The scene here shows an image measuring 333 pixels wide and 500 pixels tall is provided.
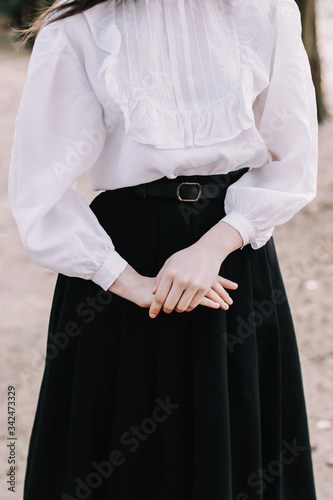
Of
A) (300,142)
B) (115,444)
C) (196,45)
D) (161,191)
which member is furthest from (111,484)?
(196,45)

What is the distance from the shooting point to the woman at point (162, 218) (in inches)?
53.9

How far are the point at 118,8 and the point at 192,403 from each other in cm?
100

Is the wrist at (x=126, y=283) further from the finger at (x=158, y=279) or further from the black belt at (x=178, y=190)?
the black belt at (x=178, y=190)

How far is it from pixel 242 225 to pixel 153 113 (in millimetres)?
336

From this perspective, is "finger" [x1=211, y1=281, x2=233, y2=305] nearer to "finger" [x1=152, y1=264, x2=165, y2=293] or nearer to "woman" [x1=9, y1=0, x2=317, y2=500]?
"woman" [x1=9, y1=0, x2=317, y2=500]

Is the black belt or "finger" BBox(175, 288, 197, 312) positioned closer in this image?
"finger" BBox(175, 288, 197, 312)

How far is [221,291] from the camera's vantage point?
1.39 meters

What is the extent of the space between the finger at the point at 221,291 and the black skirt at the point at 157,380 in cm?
7

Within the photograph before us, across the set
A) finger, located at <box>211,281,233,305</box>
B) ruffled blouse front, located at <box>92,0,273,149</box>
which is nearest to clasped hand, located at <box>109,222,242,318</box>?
finger, located at <box>211,281,233,305</box>

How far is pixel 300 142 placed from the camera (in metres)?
1.43

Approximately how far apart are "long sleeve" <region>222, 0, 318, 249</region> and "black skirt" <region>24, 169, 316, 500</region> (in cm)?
9

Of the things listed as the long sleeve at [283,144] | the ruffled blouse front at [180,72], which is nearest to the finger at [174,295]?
the long sleeve at [283,144]

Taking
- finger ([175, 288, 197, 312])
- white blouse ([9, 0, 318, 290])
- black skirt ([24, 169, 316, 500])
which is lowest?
black skirt ([24, 169, 316, 500])

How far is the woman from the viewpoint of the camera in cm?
137
